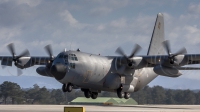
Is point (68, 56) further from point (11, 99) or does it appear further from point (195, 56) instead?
point (11, 99)

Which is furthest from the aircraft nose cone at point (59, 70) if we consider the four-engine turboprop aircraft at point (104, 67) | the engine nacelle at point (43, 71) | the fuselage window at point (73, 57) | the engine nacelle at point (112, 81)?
the engine nacelle at point (112, 81)

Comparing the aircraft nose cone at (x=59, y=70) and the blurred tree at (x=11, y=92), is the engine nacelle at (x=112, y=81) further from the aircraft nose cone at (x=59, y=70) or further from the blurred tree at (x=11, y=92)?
the blurred tree at (x=11, y=92)

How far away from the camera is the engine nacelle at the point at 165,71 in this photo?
54406 mm

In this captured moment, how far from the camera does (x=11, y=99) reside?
120m

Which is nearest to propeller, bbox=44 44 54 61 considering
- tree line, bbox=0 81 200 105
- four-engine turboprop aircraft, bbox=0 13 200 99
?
four-engine turboprop aircraft, bbox=0 13 200 99

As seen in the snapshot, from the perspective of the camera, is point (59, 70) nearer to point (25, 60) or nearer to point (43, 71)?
point (43, 71)

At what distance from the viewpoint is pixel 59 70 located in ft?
162

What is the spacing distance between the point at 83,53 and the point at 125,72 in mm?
8043

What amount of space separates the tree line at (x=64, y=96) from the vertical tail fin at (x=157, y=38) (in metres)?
43.5

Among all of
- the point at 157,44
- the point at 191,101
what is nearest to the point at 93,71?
the point at 157,44

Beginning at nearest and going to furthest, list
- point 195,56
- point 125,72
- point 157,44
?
point 195,56
point 125,72
point 157,44

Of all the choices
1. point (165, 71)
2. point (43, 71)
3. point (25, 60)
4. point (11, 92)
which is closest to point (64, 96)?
point (11, 92)

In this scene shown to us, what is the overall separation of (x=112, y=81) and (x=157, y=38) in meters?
16.0

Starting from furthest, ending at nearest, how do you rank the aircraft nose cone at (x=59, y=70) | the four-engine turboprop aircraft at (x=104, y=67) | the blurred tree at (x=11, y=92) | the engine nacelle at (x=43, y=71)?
1. the blurred tree at (x=11, y=92)
2. the engine nacelle at (x=43, y=71)
3. the four-engine turboprop aircraft at (x=104, y=67)
4. the aircraft nose cone at (x=59, y=70)
